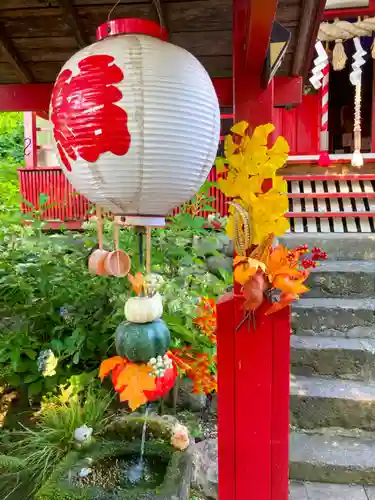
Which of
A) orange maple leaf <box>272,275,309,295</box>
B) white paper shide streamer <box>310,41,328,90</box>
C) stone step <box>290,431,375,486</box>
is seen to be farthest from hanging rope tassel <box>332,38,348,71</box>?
orange maple leaf <box>272,275,309,295</box>

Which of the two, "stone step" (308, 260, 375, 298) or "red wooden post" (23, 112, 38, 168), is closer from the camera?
"stone step" (308, 260, 375, 298)

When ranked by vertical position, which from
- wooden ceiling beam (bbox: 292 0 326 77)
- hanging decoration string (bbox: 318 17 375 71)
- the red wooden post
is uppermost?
hanging decoration string (bbox: 318 17 375 71)

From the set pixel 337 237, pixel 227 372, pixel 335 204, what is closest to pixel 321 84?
pixel 335 204

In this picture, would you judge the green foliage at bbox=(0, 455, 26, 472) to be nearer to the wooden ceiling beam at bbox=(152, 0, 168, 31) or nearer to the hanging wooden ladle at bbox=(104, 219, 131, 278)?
the hanging wooden ladle at bbox=(104, 219, 131, 278)

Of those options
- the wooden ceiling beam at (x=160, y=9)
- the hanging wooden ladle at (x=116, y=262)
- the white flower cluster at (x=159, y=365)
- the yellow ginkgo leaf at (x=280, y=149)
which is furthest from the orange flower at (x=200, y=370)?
the wooden ceiling beam at (x=160, y=9)

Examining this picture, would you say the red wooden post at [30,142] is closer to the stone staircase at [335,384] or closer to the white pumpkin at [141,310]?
the stone staircase at [335,384]

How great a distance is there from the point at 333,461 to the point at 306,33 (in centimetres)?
236

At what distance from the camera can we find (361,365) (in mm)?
3125

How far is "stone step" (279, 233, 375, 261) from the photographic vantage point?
429 cm

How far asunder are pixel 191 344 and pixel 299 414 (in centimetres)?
89

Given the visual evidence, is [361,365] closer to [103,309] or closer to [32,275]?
[103,309]

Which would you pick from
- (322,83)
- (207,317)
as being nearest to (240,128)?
(207,317)

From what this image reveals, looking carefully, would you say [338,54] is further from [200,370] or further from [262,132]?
[262,132]

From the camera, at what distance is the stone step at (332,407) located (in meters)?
2.85
